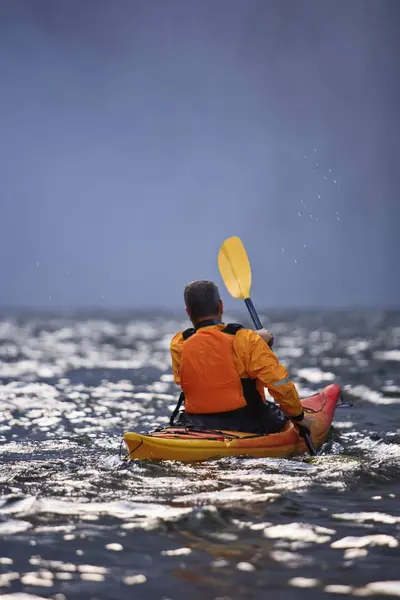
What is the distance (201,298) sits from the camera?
21.1 feet

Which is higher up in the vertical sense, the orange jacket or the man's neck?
the man's neck

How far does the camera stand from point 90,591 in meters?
3.58

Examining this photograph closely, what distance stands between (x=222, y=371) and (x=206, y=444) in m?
0.66

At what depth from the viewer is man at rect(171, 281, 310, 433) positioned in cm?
628

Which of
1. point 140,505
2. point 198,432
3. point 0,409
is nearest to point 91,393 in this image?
point 0,409

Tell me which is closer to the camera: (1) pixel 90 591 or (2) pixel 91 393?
(1) pixel 90 591

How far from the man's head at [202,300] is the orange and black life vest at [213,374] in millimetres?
77

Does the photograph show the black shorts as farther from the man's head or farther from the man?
the man's head

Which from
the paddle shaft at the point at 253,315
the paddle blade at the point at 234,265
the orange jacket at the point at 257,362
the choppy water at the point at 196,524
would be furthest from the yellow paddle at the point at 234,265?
the choppy water at the point at 196,524

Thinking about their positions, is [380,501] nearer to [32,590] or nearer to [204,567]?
[204,567]

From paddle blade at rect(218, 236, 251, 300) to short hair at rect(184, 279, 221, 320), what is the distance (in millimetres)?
1891

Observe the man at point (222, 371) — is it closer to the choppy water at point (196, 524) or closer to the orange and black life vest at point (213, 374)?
the orange and black life vest at point (213, 374)

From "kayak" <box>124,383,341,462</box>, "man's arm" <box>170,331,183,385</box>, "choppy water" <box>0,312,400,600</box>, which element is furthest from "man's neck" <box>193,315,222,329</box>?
"choppy water" <box>0,312,400,600</box>

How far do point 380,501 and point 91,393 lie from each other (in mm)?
10233
